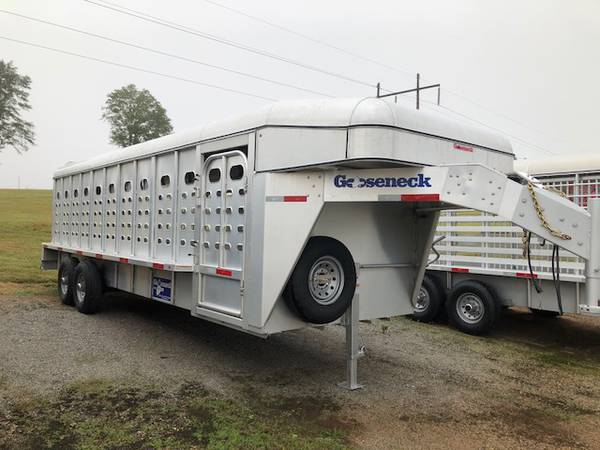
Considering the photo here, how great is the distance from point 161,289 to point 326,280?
2.49 meters

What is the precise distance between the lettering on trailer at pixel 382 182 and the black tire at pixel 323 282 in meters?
0.61

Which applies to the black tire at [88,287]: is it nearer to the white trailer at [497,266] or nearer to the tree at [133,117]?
the white trailer at [497,266]

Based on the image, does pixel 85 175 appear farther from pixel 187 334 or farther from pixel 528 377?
pixel 528 377

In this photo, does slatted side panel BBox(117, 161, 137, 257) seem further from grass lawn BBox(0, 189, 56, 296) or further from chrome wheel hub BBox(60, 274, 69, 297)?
grass lawn BBox(0, 189, 56, 296)

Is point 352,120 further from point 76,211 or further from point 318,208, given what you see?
point 76,211

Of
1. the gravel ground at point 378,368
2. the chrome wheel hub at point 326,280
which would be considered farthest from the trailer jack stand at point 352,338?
the chrome wheel hub at point 326,280

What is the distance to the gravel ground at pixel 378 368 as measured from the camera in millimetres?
4270

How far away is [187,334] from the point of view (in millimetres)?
7141

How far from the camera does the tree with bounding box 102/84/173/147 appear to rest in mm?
45434

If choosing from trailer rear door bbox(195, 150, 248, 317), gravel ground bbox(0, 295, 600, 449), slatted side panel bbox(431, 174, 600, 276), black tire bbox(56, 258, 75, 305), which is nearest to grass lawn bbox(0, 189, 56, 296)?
black tire bbox(56, 258, 75, 305)

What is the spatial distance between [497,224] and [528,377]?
2631 millimetres

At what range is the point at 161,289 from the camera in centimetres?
627

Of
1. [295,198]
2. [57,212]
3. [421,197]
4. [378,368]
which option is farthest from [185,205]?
[57,212]

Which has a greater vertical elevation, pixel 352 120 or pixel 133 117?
pixel 133 117
